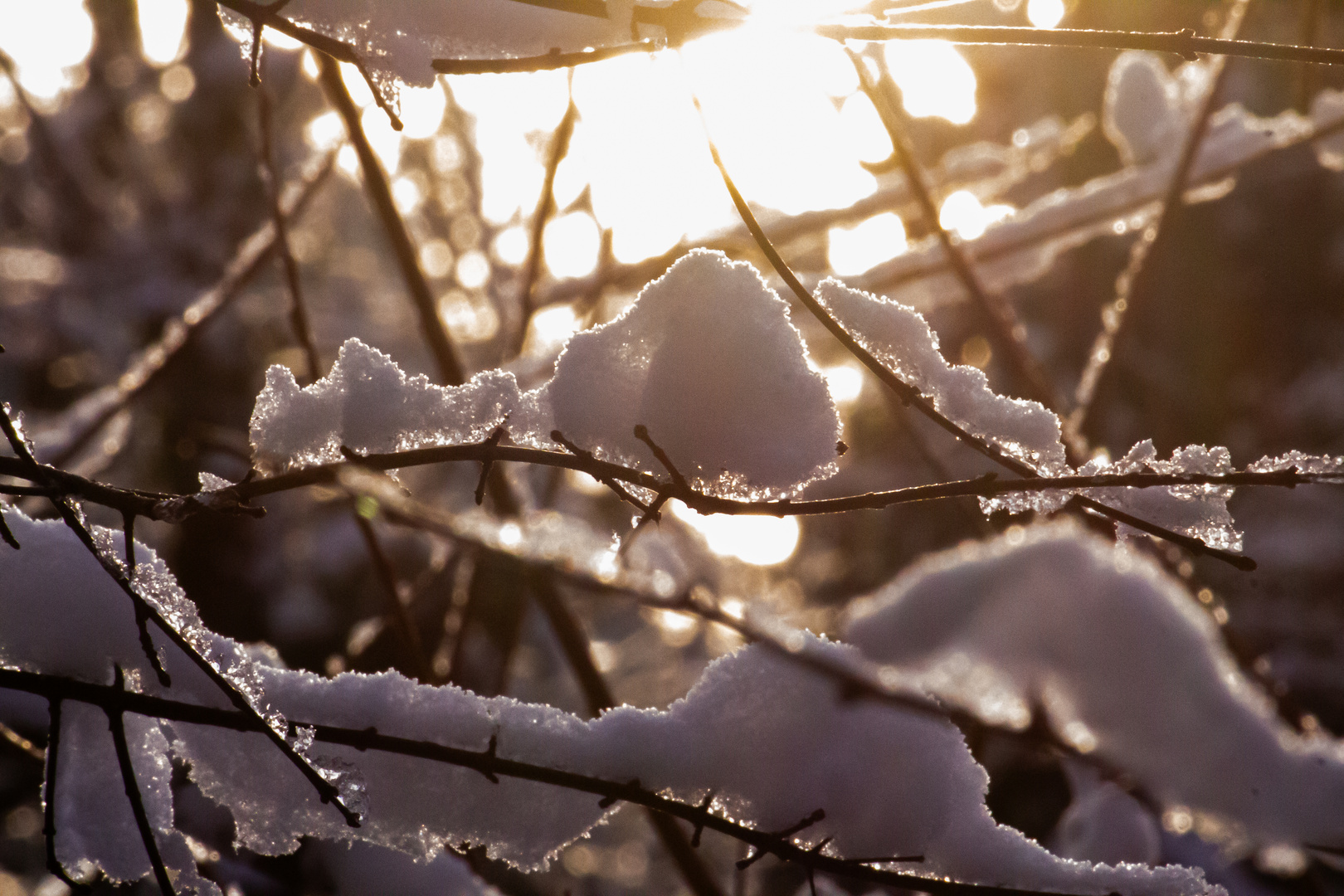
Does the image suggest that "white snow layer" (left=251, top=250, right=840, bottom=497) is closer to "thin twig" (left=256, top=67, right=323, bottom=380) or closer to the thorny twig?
the thorny twig

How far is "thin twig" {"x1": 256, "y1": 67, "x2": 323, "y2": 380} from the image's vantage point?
1413mm

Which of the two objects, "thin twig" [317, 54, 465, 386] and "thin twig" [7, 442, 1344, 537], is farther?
"thin twig" [317, 54, 465, 386]

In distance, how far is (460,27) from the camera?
2.93ft

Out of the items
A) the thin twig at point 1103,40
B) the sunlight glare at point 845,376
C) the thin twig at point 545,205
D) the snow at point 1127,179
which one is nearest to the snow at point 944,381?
the thin twig at point 1103,40

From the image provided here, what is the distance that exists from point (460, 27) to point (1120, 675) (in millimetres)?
798

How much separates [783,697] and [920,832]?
0.17m

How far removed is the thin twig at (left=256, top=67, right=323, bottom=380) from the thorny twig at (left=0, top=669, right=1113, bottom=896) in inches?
26.7

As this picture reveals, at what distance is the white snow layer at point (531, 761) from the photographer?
833mm

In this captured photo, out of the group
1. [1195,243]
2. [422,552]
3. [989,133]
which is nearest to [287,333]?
[422,552]

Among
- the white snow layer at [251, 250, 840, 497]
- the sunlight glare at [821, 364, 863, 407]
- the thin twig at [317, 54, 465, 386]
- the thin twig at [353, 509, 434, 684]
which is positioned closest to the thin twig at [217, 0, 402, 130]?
the white snow layer at [251, 250, 840, 497]

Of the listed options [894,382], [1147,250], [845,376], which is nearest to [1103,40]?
[894,382]

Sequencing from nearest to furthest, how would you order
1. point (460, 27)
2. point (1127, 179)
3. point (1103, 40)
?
point (1103, 40), point (460, 27), point (1127, 179)

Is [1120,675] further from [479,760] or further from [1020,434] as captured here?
[479,760]

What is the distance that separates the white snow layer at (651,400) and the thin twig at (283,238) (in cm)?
59
